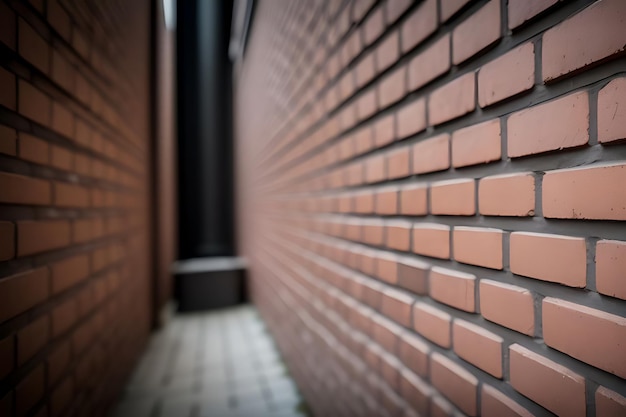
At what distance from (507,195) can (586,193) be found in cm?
17

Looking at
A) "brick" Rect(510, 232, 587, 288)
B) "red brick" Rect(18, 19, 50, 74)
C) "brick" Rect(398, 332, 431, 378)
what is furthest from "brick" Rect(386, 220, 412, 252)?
"red brick" Rect(18, 19, 50, 74)

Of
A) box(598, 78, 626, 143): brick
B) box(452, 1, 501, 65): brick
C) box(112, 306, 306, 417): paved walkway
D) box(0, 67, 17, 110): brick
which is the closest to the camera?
box(598, 78, 626, 143): brick

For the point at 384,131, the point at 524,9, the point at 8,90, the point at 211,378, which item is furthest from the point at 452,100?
the point at 211,378

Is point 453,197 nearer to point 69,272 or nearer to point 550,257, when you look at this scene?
point 550,257

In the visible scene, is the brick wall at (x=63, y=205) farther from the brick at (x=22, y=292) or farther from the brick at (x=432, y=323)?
the brick at (x=432, y=323)

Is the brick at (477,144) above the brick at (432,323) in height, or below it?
above

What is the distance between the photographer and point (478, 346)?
0.87 meters

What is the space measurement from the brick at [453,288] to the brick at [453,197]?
0.55ft

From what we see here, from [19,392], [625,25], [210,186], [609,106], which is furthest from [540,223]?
[210,186]

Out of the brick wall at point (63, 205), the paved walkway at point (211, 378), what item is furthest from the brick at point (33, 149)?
the paved walkway at point (211, 378)

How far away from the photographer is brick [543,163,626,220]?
1.89 feet

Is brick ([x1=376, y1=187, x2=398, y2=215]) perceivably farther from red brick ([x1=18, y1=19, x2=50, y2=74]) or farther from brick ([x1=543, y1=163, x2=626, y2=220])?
red brick ([x1=18, y1=19, x2=50, y2=74])

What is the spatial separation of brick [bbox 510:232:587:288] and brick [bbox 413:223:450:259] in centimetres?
22

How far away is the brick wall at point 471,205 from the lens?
0.61 meters
